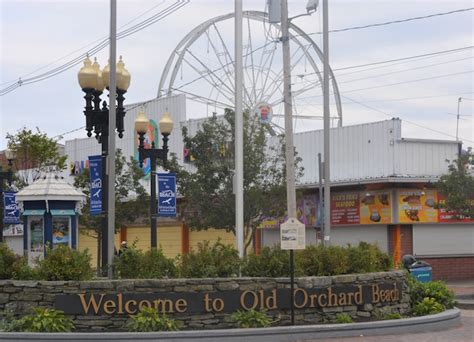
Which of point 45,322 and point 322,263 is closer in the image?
point 45,322

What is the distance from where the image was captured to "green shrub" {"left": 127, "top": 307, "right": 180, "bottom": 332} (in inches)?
577

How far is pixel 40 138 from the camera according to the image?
1577 inches

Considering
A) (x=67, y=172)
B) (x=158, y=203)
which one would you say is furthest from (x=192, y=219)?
(x=67, y=172)

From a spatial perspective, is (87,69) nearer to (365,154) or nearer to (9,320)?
(9,320)

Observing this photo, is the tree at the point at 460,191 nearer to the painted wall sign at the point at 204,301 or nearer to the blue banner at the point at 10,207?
the painted wall sign at the point at 204,301

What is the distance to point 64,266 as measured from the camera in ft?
51.3

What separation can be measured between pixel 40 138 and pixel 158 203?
693 inches

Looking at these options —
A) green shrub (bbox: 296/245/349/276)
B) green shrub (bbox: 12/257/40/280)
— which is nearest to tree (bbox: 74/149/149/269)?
green shrub (bbox: 12/257/40/280)

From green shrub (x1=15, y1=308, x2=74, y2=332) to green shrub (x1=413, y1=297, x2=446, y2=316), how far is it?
7225 millimetres

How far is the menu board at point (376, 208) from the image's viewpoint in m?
34.8

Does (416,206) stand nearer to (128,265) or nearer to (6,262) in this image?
(128,265)

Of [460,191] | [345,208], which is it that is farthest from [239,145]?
[345,208]

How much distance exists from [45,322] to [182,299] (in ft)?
8.11

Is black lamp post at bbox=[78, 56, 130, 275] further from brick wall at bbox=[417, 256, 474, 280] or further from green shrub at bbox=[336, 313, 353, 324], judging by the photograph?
brick wall at bbox=[417, 256, 474, 280]
